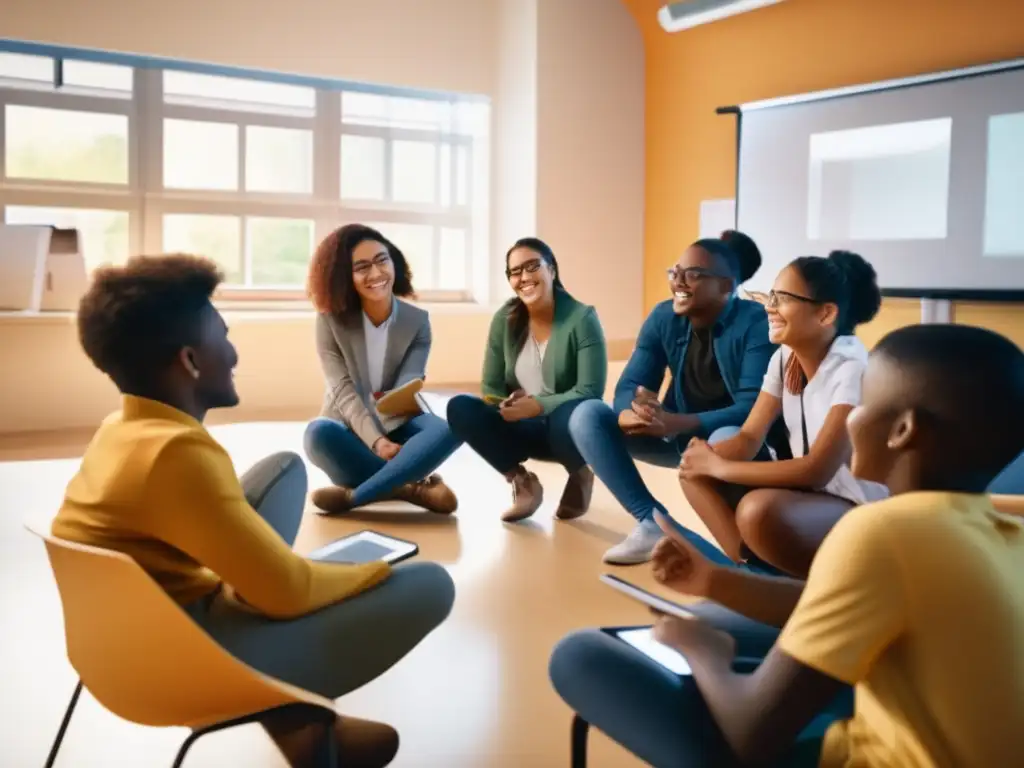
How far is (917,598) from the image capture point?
89 centimetres

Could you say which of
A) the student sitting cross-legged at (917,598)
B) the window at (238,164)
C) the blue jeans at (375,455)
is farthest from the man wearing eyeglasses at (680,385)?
the window at (238,164)

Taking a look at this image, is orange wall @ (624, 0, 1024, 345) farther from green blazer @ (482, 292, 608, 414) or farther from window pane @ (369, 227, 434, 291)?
green blazer @ (482, 292, 608, 414)

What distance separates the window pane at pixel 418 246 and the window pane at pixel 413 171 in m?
0.21

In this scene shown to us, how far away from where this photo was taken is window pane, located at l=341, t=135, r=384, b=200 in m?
7.09

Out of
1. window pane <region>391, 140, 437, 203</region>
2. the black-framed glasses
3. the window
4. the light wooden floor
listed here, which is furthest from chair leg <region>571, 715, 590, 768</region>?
window pane <region>391, 140, 437, 203</region>

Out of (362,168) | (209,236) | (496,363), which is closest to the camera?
(496,363)

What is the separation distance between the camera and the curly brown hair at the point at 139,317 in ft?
4.28

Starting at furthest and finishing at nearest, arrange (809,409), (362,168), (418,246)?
(418,246)
(362,168)
(809,409)

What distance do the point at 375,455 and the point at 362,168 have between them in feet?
13.0

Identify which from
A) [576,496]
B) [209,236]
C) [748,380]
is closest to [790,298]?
[748,380]

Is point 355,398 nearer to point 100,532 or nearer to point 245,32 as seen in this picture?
point 100,532

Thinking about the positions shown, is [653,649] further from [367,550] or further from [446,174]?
[446,174]

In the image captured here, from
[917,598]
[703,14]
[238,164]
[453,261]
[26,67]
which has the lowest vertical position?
[917,598]

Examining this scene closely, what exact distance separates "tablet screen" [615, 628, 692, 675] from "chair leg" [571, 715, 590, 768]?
0.40 ft
